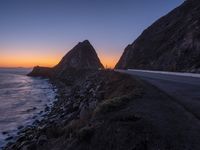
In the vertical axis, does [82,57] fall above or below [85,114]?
above

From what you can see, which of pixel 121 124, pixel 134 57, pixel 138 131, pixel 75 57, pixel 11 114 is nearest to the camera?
pixel 138 131

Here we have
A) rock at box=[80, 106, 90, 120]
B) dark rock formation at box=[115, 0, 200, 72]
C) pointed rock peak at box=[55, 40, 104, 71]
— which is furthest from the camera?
pointed rock peak at box=[55, 40, 104, 71]

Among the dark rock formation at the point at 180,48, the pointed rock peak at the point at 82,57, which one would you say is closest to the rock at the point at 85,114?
the dark rock formation at the point at 180,48

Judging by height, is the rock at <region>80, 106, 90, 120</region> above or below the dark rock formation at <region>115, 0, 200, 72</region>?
below

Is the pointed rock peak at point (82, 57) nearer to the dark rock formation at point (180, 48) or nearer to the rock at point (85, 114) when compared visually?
the dark rock formation at point (180, 48)

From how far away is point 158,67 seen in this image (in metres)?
48.4

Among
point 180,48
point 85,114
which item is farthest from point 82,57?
point 85,114

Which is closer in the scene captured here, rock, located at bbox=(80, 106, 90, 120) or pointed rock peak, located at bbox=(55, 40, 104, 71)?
rock, located at bbox=(80, 106, 90, 120)

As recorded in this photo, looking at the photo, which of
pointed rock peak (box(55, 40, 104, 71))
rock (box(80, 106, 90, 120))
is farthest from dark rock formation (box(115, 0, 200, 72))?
pointed rock peak (box(55, 40, 104, 71))

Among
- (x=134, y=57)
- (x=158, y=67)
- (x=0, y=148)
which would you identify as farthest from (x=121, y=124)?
(x=134, y=57)

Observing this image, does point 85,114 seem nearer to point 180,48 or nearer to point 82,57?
point 180,48

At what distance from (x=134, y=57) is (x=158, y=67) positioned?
27.2 m

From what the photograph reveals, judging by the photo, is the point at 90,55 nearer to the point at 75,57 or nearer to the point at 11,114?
the point at 75,57

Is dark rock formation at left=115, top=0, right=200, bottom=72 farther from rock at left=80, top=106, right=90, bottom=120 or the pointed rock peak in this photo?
the pointed rock peak
